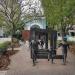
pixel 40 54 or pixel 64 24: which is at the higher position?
pixel 64 24

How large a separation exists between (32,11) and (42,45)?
9.78 meters

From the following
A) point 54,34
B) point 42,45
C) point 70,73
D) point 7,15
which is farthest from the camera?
point 7,15

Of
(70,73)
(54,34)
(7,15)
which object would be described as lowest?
(70,73)

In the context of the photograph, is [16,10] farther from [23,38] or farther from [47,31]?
[23,38]

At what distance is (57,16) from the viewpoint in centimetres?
3447

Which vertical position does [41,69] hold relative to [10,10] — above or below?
below

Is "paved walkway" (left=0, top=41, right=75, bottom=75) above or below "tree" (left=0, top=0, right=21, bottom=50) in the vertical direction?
below

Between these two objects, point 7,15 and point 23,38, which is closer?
point 7,15

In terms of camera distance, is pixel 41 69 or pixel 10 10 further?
pixel 10 10

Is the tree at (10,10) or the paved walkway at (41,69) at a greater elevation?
the tree at (10,10)

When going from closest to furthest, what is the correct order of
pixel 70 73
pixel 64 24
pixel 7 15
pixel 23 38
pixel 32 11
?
pixel 70 73 < pixel 7 15 < pixel 64 24 < pixel 32 11 < pixel 23 38

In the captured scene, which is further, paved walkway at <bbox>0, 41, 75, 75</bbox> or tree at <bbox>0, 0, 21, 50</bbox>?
tree at <bbox>0, 0, 21, 50</bbox>

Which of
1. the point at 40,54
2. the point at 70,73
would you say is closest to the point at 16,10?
the point at 40,54

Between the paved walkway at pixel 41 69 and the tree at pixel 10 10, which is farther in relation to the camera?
the tree at pixel 10 10
